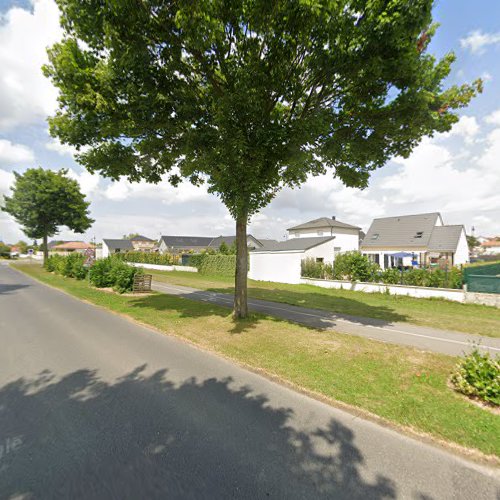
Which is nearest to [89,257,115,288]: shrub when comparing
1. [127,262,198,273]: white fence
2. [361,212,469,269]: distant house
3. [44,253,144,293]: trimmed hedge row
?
[44,253,144,293]: trimmed hedge row

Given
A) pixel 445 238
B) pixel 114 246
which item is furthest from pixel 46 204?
pixel 445 238

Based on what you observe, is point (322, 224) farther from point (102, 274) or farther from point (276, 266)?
point (102, 274)

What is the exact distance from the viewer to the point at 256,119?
764cm

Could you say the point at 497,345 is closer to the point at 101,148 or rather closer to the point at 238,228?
the point at 238,228

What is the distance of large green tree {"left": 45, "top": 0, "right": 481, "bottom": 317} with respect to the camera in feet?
20.2

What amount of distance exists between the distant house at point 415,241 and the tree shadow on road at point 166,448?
29611 mm

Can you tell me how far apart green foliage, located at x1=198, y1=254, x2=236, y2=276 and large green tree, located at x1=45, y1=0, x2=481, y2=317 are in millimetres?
20247

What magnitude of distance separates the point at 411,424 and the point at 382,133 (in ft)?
23.8

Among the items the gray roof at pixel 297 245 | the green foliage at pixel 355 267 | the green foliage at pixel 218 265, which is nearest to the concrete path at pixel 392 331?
the green foliage at pixel 355 267

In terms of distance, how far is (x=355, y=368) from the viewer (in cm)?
569

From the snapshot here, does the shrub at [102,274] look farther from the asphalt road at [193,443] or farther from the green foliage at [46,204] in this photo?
the green foliage at [46,204]

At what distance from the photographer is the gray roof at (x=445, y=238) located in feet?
101

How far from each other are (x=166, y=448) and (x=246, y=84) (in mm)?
7635

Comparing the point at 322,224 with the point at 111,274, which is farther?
the point at 322,224
